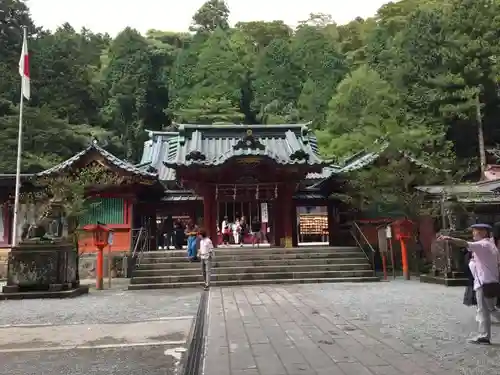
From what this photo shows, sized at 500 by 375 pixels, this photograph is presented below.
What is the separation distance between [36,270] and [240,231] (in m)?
9.58

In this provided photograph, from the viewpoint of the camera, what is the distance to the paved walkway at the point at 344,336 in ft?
16.2

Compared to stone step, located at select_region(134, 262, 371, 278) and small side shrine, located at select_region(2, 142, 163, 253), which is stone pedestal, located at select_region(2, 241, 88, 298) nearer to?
stone step, located at select_region(134, 262, 371, 278)

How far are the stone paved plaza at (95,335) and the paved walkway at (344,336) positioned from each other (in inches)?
26.7

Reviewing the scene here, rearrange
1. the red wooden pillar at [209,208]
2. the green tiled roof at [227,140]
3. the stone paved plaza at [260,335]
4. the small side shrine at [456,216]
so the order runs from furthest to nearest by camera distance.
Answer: the green tiled roof at [227,140]
the red wooden pillar at [209,208]
the small side shrine at [456,216]
the stone paved plaza at [260,335]

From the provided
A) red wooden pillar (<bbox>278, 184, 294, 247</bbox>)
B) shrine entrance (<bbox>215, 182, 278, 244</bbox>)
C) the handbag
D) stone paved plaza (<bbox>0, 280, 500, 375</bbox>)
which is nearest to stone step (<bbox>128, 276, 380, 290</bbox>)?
stone paved plaza (<bbox>0, 280, 500, 375</bbox>)

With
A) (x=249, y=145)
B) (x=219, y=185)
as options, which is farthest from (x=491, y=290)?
(x=219, y=185)

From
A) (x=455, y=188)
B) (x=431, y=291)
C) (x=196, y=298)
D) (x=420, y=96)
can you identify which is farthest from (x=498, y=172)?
(x=196, y=298)

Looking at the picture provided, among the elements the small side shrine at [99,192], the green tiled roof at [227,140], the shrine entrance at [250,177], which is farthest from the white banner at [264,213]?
the small side shrine at [99,192]

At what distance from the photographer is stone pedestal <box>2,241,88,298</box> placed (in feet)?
41.3

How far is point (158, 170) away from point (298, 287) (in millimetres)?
12412

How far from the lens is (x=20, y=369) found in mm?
5285

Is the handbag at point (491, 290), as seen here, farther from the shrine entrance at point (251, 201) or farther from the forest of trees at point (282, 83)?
the forest of trees at point (282, 83)

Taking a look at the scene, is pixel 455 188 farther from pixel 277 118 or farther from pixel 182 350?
pixel 277 118

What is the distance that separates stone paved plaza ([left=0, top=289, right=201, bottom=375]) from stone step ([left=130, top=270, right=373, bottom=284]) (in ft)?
8.76
